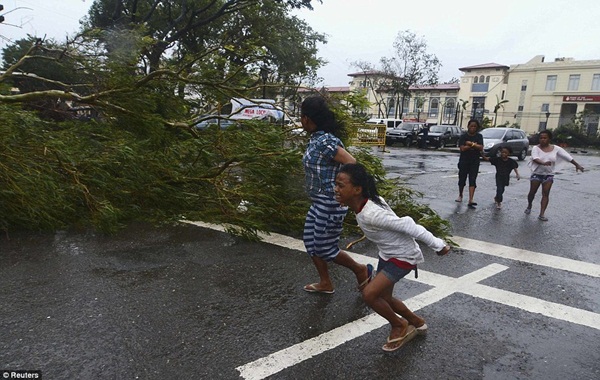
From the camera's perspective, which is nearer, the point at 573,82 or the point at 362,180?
the point at 362,180

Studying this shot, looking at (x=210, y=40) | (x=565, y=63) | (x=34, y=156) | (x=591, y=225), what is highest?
(x=565, y=63)

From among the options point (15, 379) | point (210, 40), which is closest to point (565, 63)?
point (210, 40)

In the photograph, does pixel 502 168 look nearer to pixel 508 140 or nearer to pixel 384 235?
pixel 384 235

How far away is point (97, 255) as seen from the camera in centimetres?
454

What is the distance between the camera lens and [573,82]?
192 ft

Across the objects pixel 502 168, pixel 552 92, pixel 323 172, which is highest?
pixel 552 92

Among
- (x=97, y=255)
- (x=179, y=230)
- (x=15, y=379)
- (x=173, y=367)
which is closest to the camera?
(x=15, y=379)

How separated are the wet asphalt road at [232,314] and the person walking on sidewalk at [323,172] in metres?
0.55

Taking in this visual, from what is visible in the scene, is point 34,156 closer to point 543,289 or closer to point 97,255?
point 97,255

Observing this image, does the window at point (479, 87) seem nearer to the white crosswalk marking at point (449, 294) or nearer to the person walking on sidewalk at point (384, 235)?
the white crosswalk marking at point (449, 294)

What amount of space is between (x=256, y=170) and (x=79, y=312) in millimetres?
2936

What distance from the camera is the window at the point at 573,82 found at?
58062 mm

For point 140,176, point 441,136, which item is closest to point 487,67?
point 441,136

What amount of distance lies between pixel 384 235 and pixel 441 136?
26.1 meters
